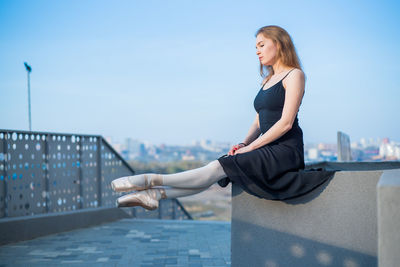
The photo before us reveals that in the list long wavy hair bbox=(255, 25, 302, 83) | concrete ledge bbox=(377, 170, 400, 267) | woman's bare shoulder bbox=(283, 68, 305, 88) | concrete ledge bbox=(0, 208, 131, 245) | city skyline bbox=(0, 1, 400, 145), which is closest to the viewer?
concrete ledge bbox=(377, 170, 400, 267)

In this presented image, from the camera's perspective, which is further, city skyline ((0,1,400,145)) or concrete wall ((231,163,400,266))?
city skyline ((0,1,400,145))

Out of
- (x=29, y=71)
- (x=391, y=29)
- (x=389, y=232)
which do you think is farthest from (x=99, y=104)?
(x=389, y=232)

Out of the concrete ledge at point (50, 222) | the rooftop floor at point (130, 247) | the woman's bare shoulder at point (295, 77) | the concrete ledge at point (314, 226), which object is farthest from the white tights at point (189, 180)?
the concrete ledge at point (50, 222)

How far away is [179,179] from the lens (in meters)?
2.12

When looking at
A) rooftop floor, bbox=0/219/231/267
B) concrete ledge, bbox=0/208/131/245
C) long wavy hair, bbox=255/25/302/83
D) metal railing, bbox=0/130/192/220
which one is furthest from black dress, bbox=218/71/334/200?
metal railing, bbox=0/130/192/220

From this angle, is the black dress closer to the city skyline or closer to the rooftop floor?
the city skyline

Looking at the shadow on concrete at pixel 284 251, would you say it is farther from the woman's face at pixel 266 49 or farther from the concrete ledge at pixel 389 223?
the woman's face at pixel 266 49

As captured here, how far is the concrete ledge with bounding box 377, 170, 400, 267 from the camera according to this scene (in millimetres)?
1222

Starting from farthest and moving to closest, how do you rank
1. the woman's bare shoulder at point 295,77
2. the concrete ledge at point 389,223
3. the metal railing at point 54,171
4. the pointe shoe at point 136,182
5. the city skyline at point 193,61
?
the city skyline at point 193,61
the metal railing at point 54,171
the woman's bare shoulder at point 295,77
the pointe shoe at point 136,182
the concrete ledge at point 389,223

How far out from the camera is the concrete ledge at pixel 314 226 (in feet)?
6.30

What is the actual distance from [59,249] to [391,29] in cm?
2948

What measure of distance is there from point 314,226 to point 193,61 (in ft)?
69.6

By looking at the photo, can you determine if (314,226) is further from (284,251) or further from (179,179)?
(179,179)

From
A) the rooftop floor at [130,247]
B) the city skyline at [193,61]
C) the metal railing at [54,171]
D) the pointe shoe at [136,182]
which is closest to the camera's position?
the pointe shoe at [136,182]
